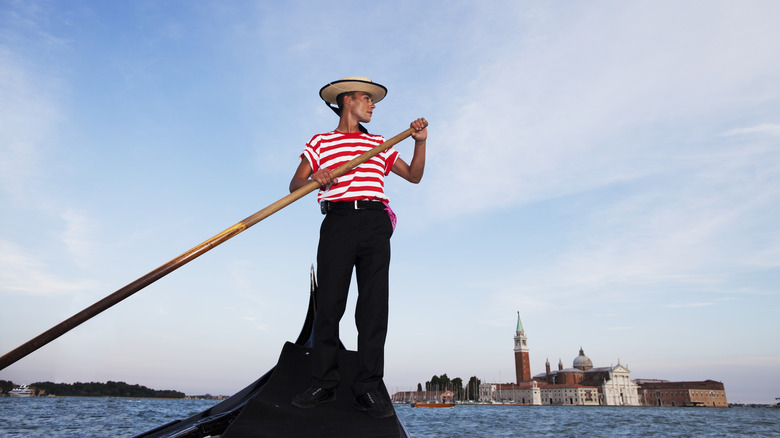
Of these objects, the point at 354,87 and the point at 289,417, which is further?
the point at 354,87

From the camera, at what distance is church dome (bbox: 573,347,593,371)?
94.2 meters

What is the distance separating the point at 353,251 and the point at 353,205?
0.20 meters

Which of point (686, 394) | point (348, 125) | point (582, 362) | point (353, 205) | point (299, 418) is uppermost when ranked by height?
point (582, 362)

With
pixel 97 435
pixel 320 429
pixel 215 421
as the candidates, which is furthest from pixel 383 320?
pixel 97 435

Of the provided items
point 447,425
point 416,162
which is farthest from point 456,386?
point 416,162

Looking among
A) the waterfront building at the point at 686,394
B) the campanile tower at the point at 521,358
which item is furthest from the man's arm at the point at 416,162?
the waterfront building at the point at 686,394

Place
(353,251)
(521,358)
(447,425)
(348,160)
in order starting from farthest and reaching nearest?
(521,358) < (447,425) < (348,160) < (353,251)

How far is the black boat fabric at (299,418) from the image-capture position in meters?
1.59

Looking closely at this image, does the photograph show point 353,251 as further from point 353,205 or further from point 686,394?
point 686,394

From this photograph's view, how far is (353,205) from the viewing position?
6.79ft

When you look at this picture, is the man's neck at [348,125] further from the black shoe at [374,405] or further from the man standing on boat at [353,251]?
the black shoe at [374,405]

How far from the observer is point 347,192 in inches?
82.4

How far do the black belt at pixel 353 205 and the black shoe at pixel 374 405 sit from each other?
0.77 meters

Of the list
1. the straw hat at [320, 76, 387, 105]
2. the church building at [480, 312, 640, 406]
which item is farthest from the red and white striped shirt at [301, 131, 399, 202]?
the church building at [480, 312, 640, 406]
